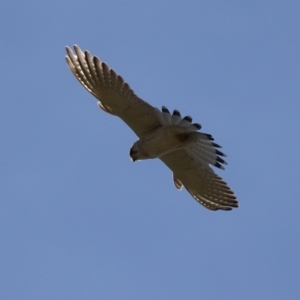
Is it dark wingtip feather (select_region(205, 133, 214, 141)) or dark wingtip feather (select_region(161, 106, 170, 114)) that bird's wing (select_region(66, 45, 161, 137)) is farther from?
dark wingtip feather (select_region(205, 133, 214, 141))

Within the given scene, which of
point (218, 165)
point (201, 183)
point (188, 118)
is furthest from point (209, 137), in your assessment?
point (201, 183)

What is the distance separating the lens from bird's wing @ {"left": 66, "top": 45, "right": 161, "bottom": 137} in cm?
1448

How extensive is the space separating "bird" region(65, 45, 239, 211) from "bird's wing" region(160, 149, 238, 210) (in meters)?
0.10

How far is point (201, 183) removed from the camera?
635 inches

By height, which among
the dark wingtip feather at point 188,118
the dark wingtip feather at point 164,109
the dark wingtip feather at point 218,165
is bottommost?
the dark wingtip feather at point 218,165

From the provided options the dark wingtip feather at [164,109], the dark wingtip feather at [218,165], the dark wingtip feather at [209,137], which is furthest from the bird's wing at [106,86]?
the dark wingtip feather at [218,165]

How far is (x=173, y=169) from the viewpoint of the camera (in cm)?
1598

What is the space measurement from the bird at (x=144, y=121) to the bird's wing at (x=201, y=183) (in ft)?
0.34

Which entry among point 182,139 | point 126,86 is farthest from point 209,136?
point 126,86

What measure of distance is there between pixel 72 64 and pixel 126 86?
0.87 meters

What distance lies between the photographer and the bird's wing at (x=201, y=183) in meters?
15.8

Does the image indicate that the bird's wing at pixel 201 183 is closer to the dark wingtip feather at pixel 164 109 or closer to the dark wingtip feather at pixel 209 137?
the dark wingtip feather at pixel 209 137

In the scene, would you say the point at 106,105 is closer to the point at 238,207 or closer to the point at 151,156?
the point at 151,156

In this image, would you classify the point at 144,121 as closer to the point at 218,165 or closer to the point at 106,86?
the point at 106,86
